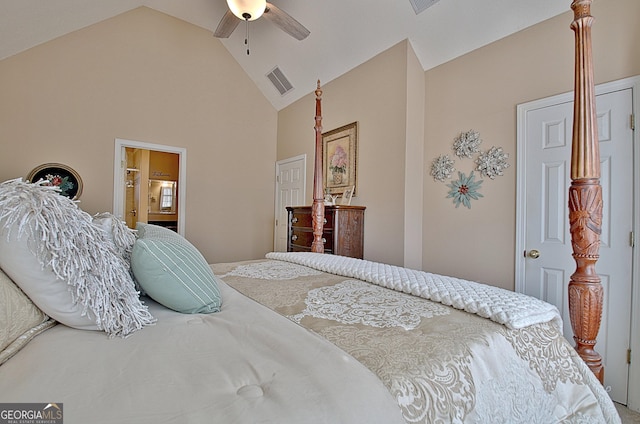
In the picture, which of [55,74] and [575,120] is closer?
[575,120]

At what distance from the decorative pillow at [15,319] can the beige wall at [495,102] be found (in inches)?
107

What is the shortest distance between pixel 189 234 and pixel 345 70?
2.91m

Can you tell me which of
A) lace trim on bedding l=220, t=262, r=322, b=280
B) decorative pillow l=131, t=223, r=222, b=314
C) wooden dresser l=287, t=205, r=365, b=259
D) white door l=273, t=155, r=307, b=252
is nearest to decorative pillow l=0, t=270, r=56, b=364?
decorative pillow l=131, t=223, r=222, b=314

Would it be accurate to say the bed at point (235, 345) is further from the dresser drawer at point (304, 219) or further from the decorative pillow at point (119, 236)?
the dresser drawer at point (304, 219)

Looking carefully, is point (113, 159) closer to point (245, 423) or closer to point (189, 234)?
point (189, 234)

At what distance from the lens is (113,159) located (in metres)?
3.67

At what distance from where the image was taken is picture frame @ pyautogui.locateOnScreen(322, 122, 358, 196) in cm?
348

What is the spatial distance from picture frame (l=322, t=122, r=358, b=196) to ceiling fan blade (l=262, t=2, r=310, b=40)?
1.10m

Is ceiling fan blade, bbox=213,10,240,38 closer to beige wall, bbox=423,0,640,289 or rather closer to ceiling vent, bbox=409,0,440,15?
ceiling vent, bbox=409,0,440,15

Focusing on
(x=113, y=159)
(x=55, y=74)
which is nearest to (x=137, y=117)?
(x=113, y=159)

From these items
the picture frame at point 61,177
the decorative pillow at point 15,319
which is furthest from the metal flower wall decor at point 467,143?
the picture frame at point 61,177

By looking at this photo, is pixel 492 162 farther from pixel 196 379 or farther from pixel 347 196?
pixel 196 379

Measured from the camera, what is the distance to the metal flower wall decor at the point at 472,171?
97.5 inches

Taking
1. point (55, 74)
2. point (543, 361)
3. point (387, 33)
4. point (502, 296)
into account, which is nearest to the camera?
point (543, 361)
